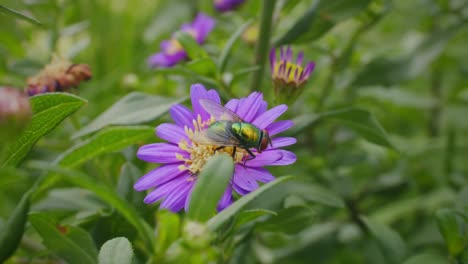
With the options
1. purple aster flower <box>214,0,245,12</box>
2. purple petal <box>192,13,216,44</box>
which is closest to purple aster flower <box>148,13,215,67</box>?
purple petal <box>192,13,216,44</box>

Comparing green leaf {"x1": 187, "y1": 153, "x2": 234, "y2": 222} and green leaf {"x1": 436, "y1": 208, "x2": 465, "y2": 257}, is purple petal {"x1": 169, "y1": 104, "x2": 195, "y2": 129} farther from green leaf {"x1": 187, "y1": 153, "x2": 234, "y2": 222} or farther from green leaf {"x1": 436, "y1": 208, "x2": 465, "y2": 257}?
green leaf {"x1": 436, "y1": 208, "x2": 465, "y2": 257}

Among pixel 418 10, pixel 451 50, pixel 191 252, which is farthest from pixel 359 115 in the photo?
pixel 451 50

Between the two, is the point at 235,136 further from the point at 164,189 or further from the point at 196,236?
the point at 196,236

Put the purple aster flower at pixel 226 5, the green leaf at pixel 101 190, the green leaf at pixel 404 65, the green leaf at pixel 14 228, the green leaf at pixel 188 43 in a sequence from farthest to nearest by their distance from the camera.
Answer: the purple aster flower at pixel 226 5 < the green leaf at pixel 404 65 < the green leaf at pixel 188 43 < the green leaf at pixel 14 228 < the green leaf at pixel 101 190

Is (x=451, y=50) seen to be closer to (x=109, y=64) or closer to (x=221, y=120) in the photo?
(x=221, y=120)

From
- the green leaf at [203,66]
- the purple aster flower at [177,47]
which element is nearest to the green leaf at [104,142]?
the green leaf at [203,66]

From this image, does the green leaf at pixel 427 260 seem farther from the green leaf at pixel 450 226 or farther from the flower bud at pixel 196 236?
the flower bud at pixel 196 236
